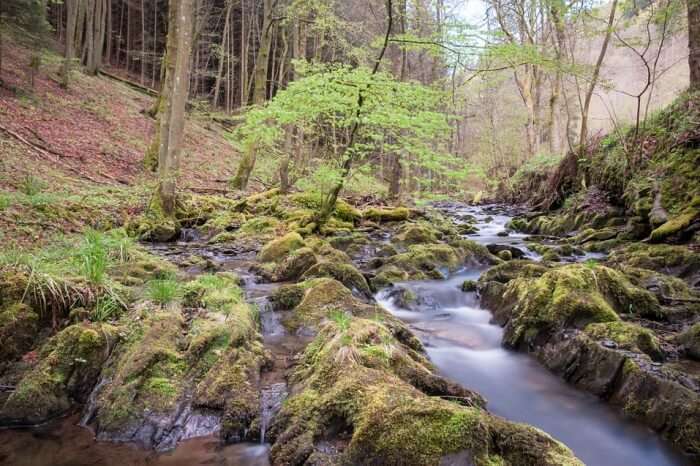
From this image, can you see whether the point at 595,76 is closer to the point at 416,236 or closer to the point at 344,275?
the point at 416,236

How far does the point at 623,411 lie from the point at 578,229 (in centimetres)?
Result: 951

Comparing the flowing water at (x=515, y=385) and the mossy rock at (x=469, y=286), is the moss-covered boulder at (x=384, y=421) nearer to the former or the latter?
the flowing water at (x=515, y=385)

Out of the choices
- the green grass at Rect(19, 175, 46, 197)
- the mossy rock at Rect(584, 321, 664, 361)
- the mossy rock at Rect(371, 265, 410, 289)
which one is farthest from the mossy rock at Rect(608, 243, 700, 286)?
the green grass at Rect(19, 175, 46, 197)

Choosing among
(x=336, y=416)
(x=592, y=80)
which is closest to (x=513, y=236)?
(x=592, y=80)

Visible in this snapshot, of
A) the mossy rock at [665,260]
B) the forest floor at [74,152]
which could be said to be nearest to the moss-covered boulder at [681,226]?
the mossy rock at [665,260]

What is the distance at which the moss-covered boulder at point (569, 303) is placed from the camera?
5297 mm

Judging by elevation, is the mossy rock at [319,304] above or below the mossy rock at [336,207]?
below

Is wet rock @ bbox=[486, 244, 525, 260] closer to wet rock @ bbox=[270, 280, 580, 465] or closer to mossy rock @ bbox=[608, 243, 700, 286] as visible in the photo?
mossy rock @ bbox=[608, 243, 700, 286]

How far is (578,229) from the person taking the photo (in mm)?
12758

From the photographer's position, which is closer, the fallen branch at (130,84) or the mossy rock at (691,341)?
the mossy rock at (691,341)

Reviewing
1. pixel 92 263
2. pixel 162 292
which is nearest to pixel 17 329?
pixel 92 263

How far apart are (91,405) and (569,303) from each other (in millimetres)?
4949

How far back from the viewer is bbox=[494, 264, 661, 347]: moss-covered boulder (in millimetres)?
5297

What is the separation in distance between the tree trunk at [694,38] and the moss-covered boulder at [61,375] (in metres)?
11.8
